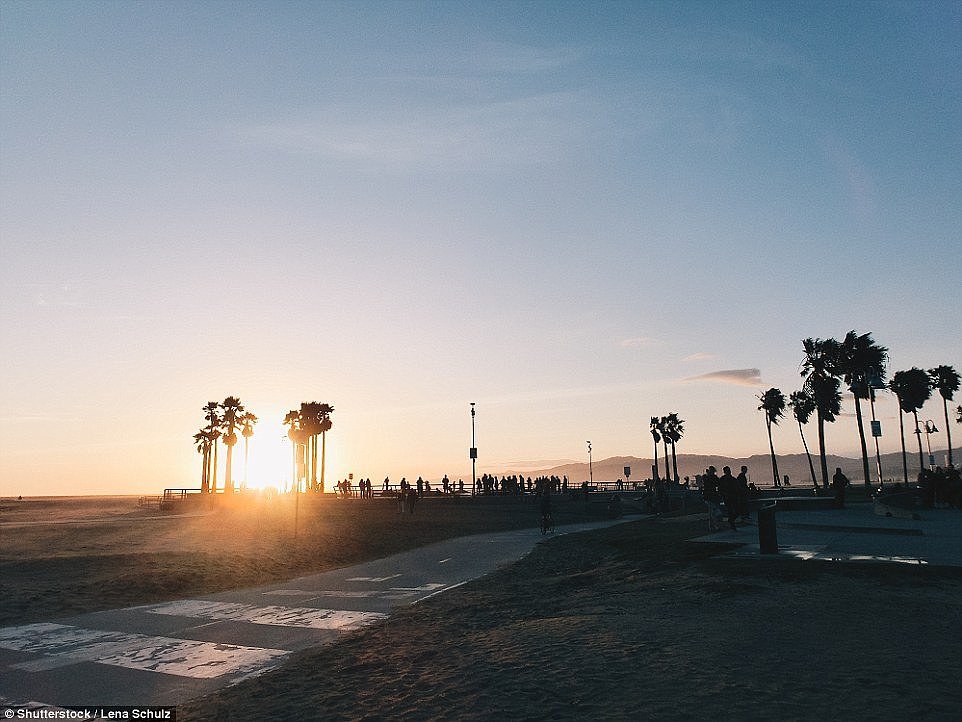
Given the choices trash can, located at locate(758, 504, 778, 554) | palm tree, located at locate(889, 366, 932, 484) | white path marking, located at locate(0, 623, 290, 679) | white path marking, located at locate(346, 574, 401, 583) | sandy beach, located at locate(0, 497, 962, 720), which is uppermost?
palm tree, located at locate(889, 366, 932, 484)

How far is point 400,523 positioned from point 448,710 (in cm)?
3175

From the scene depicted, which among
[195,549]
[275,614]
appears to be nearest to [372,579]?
[275,614]

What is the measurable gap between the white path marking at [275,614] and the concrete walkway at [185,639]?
0.06 feet

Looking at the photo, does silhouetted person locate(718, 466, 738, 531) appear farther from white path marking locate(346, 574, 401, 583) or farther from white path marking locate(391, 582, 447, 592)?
white path marking locate(346, 574, 401, 583)

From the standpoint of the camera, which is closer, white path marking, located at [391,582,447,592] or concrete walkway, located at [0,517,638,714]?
concrete walkway, located at [0,517,638,714]

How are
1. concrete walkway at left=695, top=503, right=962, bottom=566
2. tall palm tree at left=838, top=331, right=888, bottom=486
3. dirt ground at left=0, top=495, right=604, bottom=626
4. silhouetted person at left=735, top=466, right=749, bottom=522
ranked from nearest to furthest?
concrete walkway at left=695, top=503, right=962, bottom=566 < dirt ground at left=0, top=495, right=604, bottom=626 < silhouetted person at left=735, top=466, right=749, bottom=522 < tall palm tree at left=838, top=331, right=888, bottom=486

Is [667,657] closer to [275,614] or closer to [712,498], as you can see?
[275,614]

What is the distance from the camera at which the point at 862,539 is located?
51.1 ft

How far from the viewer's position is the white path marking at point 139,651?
8.60m

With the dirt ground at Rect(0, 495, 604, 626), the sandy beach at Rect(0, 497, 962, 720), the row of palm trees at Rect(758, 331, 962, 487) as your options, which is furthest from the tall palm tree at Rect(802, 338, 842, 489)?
the sandy beach at Rect(0, 497, 962, 720)

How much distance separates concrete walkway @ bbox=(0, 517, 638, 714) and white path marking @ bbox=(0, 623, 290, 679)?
Result: 14 millimetres

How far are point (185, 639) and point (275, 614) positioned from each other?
2.44 metres

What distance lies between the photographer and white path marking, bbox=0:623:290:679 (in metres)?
8.60

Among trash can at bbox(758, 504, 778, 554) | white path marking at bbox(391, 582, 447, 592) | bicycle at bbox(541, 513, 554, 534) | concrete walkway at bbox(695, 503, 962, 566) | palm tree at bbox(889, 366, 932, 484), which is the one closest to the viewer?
concrete walkway at bbox(695, 503, 962, 566)
